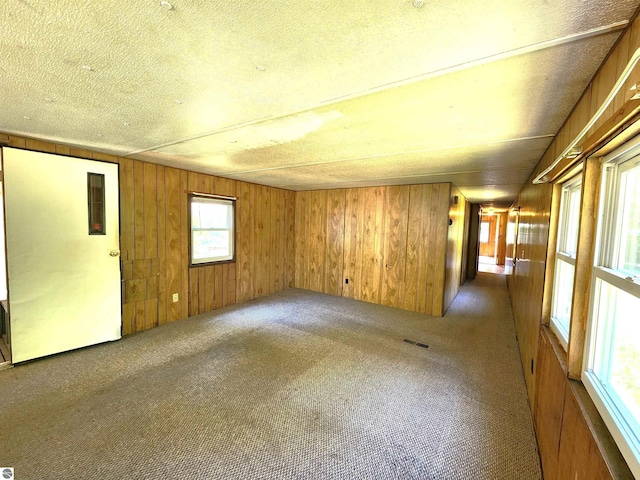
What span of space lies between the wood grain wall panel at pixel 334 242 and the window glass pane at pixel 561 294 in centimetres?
358

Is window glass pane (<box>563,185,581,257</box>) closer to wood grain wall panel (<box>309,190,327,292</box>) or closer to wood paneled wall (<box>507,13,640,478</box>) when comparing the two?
wood paneled wall (<box>507,13,640,478</box>)

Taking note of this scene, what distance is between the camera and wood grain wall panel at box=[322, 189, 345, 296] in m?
5.21

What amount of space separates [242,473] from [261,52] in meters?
2.17

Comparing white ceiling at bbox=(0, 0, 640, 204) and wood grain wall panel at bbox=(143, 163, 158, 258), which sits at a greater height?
white ceiling at bbox=(0, 0, 640, 204)

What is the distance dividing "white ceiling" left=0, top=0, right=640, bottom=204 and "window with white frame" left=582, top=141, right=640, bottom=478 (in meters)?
0.54

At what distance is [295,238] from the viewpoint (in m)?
5.84

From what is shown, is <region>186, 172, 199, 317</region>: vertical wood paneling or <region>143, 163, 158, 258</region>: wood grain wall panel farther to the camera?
<region>186, 172, 199, 317</region>: vertical wood paneling

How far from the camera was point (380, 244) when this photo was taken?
15.6ft

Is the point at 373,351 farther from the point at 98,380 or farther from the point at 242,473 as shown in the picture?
the point at 98,380

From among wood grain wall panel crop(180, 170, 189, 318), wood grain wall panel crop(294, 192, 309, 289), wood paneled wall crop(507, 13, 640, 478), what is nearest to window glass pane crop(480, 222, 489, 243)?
wood grain wall panel crop(294, 192, 309, 289)

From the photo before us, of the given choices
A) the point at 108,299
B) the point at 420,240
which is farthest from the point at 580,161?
the point at 108,299

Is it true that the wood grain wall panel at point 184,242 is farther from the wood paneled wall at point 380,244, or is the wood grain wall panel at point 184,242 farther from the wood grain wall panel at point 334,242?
the wood grain wall panel at point 334,242

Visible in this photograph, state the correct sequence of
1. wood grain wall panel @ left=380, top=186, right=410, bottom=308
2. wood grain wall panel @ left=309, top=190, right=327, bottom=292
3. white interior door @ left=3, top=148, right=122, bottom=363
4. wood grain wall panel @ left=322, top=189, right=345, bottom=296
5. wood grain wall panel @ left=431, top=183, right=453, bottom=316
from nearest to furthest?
white interior door @ left=3, top=148, right=122, bottom=363, wood grain wall panel @ left=431, top=183, right=453, bottom=316, wood grain wall panel @ left=380, top=186, right=410, bottom=308, wood grain wall panel @ left=322, top=189, right=345, bottom=296, wood grain wall panel @ left=309, top=190, right=327, bottom=292

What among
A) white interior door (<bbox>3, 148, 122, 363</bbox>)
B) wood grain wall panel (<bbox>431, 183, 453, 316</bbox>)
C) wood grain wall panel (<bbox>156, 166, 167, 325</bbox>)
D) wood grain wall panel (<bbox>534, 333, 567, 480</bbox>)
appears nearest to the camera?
wood grain wall panel (<bbox>534, 333, 567, 480</bbox>)
